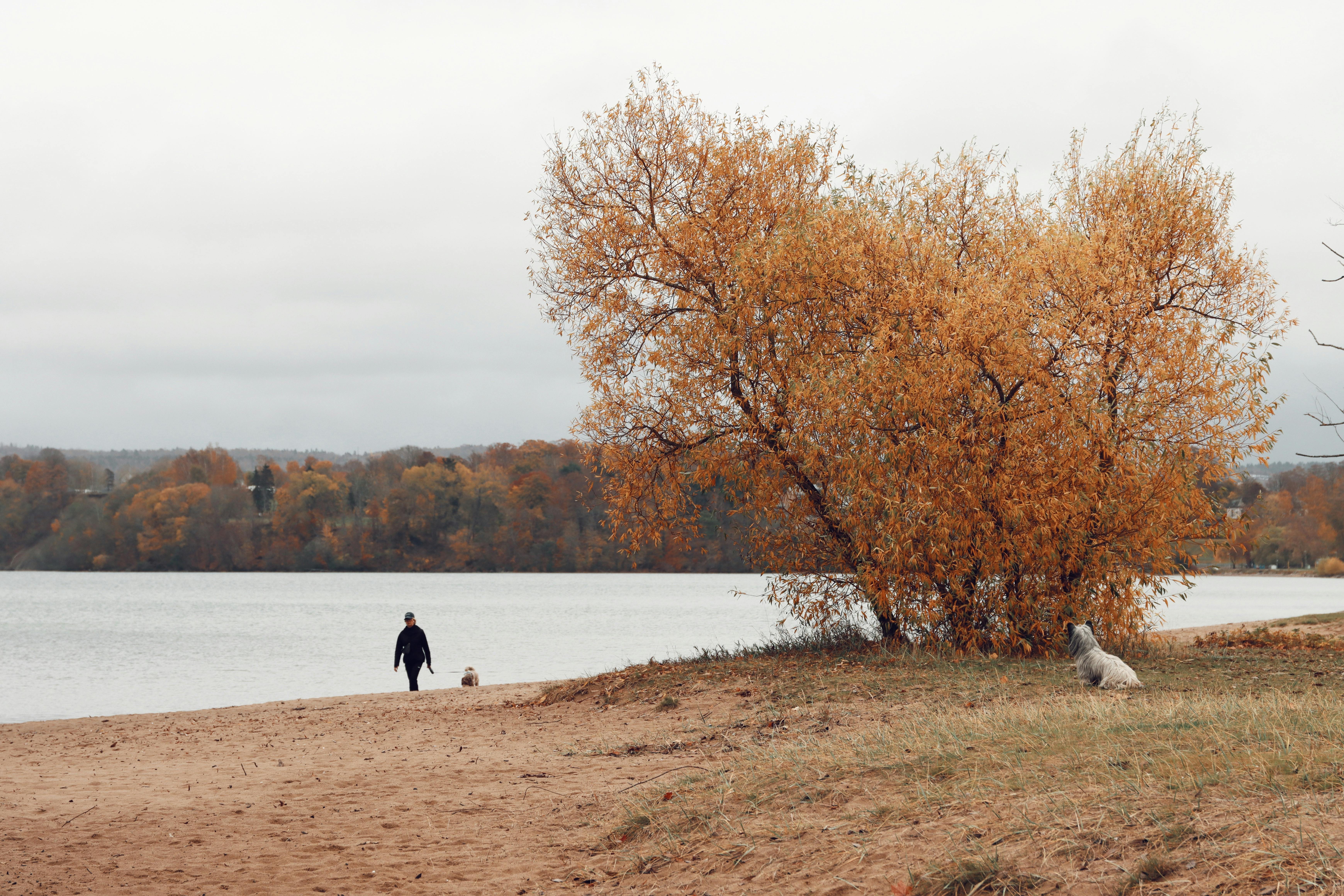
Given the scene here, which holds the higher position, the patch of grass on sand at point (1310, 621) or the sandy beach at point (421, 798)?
the sandy beach at point (421, 798)

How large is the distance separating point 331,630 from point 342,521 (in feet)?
224

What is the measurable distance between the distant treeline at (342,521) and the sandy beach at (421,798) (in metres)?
80.0

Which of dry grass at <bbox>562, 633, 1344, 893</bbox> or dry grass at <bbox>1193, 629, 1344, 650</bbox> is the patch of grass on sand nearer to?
dry grass at <bbox>1193, 629, 1344, 650</bbox>

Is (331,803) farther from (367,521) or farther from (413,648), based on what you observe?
(367,521)

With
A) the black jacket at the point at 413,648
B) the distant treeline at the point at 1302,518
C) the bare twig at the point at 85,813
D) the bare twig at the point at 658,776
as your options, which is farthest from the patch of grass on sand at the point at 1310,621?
the distant treeline at the point at 1302,518

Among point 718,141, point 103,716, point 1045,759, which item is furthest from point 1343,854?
point 103,716

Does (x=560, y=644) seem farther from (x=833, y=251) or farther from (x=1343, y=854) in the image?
(x=1343, y=854)

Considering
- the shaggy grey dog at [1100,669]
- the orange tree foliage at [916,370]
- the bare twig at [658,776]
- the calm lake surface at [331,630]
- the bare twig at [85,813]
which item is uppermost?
the orange tree foliage at [916,370]

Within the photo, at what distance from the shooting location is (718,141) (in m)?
16.7

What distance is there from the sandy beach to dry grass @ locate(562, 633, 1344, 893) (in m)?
0.10

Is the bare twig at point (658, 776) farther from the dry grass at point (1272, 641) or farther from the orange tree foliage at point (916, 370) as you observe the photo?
the dry grass at point (1272, 641)

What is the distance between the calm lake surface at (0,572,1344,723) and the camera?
2828cm

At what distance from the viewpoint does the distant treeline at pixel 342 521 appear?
103m

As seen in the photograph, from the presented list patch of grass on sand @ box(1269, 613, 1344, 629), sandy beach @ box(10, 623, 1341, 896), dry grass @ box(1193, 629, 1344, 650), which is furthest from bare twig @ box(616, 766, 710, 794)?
patch of grass on sand @ box(1269, 613, 1344, 629)
